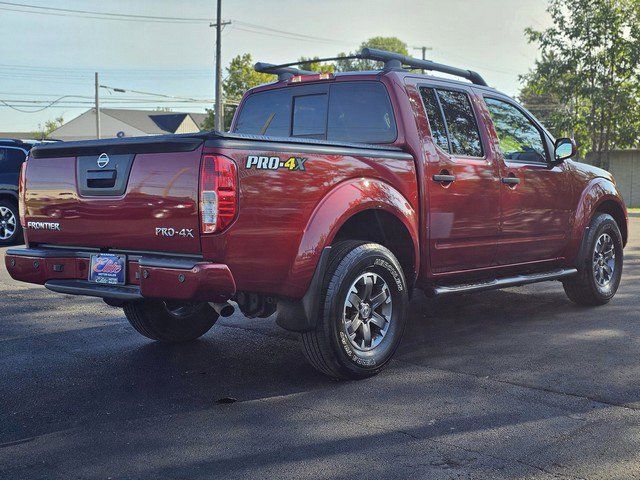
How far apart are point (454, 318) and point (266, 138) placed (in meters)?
3.27

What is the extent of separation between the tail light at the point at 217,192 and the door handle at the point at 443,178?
187 cm

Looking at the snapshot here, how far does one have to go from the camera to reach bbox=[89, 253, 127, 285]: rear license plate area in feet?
14.5

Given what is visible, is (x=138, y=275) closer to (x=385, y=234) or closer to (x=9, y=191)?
(x=385, y=234)

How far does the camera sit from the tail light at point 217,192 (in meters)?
3.99

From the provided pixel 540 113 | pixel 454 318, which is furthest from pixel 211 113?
pixel 454 318

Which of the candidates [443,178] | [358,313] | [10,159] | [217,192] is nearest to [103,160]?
[217,192]

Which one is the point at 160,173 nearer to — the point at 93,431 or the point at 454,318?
the point at 93,431

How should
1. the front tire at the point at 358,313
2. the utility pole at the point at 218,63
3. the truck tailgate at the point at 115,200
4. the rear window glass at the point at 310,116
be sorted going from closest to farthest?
the truck tailgate at the point at 115,200
the front tire at the point at 358,313
the rear window glass at the point at 310,116
the utility pole at the point at 218,63

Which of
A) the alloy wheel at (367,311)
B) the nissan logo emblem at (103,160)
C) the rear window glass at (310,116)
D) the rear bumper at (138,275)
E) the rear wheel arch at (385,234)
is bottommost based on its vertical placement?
the alloy wheel at (367,311)

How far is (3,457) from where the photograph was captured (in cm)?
348

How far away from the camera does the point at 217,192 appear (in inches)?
157

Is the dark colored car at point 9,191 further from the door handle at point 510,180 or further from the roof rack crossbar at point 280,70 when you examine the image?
the door handle at point 510,180

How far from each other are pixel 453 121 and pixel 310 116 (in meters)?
1.14

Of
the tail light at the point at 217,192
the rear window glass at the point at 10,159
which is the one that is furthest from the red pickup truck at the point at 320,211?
the rear window glass at the point at 10,159
